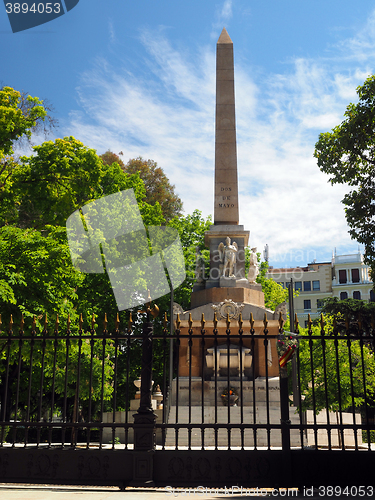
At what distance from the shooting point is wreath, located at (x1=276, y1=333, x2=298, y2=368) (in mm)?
7452

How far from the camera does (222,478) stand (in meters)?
7.43

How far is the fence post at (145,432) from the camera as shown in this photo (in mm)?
7492

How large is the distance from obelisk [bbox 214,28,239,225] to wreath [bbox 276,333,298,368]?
13.4 meters

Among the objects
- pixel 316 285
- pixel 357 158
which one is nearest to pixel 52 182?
pixel 357 158

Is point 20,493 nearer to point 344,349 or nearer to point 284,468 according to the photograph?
point 284,468

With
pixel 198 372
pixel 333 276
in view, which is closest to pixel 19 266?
pixel 198 372

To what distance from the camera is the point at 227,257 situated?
63.7 feet

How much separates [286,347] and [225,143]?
1510 cm

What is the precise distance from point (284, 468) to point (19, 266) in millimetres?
10301

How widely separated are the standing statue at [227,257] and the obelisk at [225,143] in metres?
1.56

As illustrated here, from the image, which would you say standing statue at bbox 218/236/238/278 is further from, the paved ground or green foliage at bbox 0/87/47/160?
the paved ground

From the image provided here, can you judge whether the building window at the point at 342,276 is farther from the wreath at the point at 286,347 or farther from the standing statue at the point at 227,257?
the wreath at the point at 286,347

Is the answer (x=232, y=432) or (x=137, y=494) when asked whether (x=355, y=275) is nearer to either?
(x=232, y=432)

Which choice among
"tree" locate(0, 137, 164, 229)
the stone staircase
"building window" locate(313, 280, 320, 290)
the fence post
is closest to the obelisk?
"tree" locate(0, 137, 164, 229)
